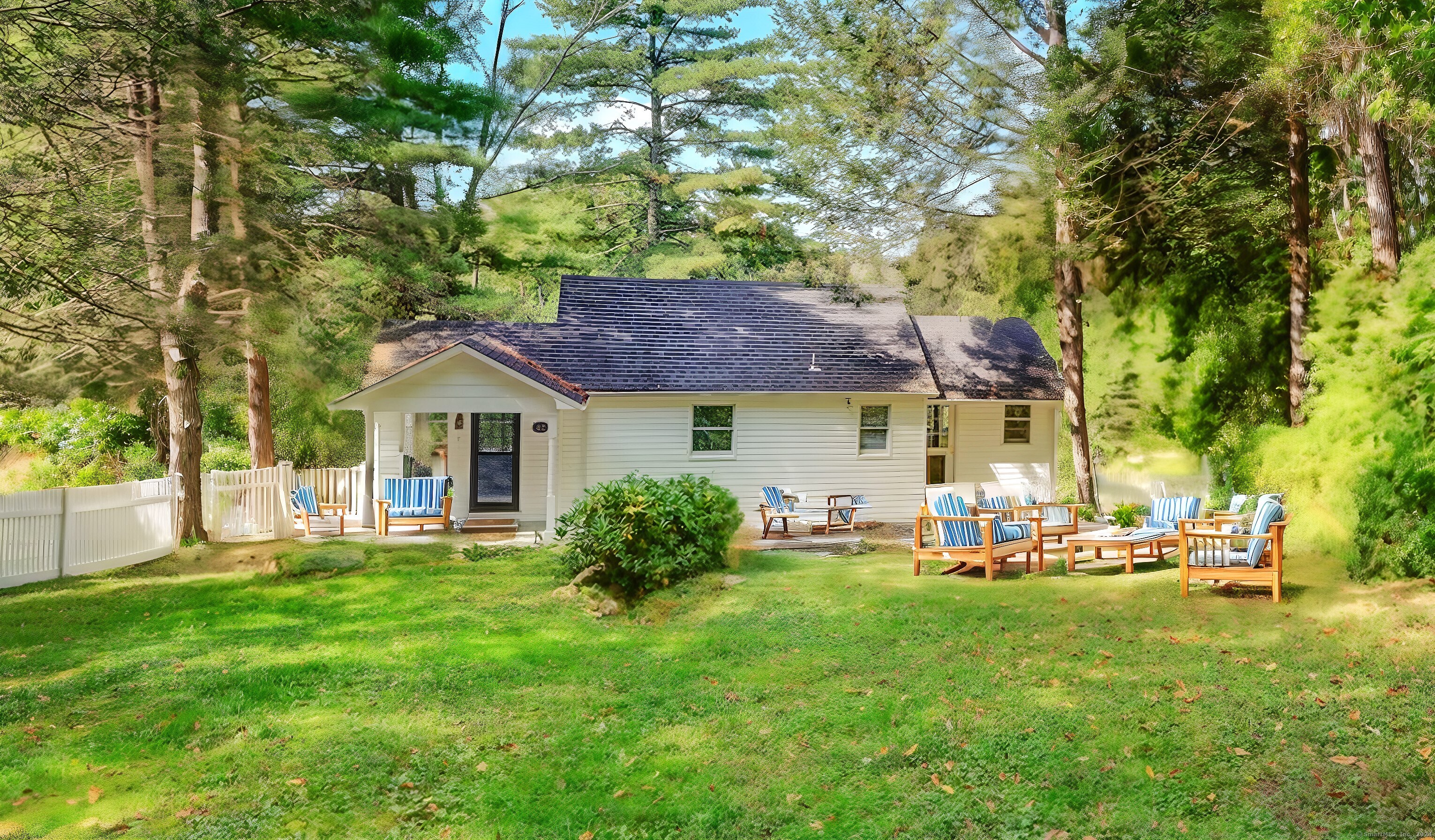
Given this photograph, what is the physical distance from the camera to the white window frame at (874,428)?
19281 mm

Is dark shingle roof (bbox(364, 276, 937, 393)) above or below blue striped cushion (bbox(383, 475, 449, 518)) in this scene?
above

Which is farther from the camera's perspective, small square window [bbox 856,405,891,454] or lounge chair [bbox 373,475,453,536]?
small square window [bbox 856,405,891,454]

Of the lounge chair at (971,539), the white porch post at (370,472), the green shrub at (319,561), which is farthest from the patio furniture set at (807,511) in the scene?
the white porch post at (370,472)

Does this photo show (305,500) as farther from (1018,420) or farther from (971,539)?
(1018,420)

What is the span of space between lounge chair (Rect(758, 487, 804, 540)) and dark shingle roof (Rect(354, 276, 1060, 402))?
2226 mm

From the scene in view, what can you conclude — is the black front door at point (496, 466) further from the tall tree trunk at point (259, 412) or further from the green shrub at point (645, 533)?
the green shrub at point (645, 533)

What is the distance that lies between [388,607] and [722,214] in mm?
20850

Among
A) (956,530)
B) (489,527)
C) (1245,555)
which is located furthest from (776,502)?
(1245,555)

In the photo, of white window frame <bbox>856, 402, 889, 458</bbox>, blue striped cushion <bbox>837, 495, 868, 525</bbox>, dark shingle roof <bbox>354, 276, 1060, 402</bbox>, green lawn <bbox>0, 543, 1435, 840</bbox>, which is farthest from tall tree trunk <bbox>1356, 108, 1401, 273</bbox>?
blue striped cushion <bbox>837, 495, 868, 525</bbox>

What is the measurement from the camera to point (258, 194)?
56.0 feet

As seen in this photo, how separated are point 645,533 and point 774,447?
24.8 ft

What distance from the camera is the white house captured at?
1633 centimetres

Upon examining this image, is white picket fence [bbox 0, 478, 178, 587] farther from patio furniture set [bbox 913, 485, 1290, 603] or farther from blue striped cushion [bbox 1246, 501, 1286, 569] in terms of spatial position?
blue striped cushion [bbox 1246, 501, 1286, 569]

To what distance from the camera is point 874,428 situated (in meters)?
19.5
